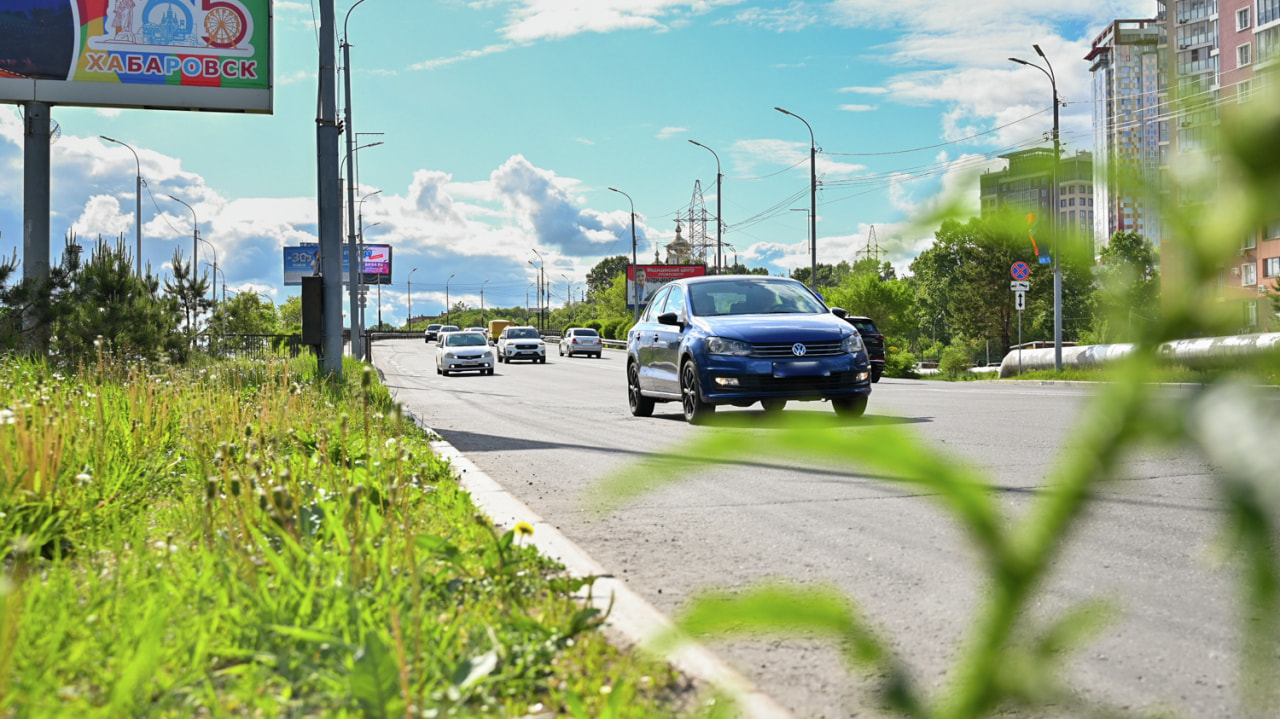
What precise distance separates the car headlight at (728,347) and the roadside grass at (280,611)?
6.28 meters

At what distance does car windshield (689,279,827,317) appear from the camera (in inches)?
494

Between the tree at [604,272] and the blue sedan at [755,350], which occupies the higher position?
the tree at [604,272]

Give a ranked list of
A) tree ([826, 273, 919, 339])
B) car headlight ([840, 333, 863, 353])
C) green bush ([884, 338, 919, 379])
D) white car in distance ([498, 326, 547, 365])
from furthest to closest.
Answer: tree ([826, 273, 919, 339]) < white car in distance ([498, 326, 547, 365]) < green bush ([884, 338, 919, 379]) < car headlight ([840, 333, 863, 353])

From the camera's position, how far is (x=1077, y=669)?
333 centimetres

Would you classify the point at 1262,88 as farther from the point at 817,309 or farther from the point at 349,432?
the point at 817,309

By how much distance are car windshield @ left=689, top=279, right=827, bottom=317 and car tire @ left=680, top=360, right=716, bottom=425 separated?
83 cm

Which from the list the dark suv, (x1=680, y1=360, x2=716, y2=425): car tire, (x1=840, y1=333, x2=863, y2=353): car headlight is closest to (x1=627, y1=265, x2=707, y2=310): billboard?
the dark suv

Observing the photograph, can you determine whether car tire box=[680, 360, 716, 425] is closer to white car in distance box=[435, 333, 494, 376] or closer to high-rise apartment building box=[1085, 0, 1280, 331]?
high-rise apartment building box=[1085, 0, 1280, 331]

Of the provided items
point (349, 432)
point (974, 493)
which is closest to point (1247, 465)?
point (974, 493)

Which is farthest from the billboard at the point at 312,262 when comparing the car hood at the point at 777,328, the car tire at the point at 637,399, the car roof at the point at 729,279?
the car hood at the point at 777,328

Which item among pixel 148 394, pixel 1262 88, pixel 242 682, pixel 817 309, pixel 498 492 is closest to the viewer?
pixel 1262 88

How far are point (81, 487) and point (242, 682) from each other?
261 centimetres

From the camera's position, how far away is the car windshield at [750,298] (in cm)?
1254

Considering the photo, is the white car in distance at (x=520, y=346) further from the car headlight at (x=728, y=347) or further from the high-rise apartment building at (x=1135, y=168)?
the high-rise apartment building at (x=1135, y=168)
